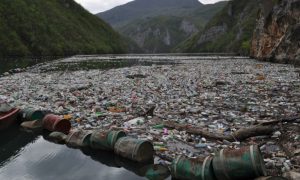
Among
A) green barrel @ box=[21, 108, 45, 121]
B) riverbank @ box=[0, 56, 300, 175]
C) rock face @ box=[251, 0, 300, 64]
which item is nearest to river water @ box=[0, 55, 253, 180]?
riverbank @ box=[0, 56, 300, 175]

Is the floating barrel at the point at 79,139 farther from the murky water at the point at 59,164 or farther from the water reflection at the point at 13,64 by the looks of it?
the water reflection at the point at 13,64

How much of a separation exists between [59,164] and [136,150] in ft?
6.78

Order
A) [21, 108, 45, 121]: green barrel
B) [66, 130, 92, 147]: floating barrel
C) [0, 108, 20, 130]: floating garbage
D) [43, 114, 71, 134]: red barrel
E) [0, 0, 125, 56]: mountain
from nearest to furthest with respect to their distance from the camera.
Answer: [66, 130, 92, 147]: floating barrel
[43, 114, 71, 134]: red barrel
[0, 108, 20, 130]: floating garbage
[21, 108, 45, 121]: green barrel
[0, 0, 125, 56]: mountain

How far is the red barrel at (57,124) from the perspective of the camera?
38.4 ft

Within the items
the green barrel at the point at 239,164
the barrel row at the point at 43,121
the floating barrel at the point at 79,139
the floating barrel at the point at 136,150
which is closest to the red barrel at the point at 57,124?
the barrel row at the point at 43,121

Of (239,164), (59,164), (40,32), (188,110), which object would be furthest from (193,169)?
(40,32)

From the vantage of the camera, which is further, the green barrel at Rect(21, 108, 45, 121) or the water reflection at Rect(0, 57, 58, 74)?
the water reflection at Rect(0, 57, 58, 74)

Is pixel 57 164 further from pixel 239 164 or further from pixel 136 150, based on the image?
pixel 239 164

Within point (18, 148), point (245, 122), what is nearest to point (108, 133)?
point (18, 148)

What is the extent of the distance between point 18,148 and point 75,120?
2606mm

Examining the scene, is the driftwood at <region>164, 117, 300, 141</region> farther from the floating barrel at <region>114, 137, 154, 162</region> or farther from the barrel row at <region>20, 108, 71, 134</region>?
the barrel row at <region>20, 108, 71, 134</region>

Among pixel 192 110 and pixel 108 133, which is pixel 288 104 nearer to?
pixel 192 110

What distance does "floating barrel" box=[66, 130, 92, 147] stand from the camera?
33.4ft

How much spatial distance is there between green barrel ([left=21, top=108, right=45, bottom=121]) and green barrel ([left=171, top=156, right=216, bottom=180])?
6976 mm
